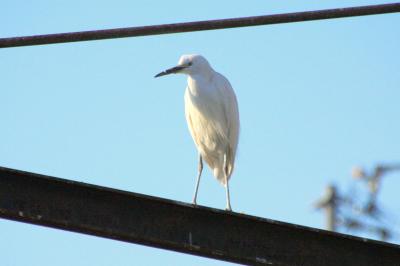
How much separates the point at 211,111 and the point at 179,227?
5.63 m

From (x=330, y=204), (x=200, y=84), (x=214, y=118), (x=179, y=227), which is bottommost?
(x=330, y=204)

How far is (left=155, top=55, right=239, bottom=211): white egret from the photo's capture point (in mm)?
11570

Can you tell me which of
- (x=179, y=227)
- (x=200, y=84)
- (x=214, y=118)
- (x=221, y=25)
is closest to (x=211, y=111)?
(x=214, y=118)

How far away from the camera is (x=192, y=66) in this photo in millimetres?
11641

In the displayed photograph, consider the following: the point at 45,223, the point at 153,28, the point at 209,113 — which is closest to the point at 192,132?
the point at 209,113

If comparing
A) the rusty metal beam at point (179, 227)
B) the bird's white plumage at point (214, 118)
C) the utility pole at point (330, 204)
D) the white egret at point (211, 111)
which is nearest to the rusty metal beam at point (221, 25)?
the rusty metal beam at point (179, 227)

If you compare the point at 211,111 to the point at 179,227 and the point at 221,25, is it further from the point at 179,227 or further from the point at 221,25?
Answer: the point at 179,227

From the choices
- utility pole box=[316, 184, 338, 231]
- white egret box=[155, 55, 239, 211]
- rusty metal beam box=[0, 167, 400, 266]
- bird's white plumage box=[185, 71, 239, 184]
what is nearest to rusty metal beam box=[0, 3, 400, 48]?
rusty metal beam box=[0, 167, 400, 266]

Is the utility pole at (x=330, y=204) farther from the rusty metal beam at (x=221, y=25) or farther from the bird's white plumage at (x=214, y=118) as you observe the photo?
the rusty metal beam at (x=221, y=25)

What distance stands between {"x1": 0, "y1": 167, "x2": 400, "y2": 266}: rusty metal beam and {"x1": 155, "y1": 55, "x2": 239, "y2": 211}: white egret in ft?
17.4

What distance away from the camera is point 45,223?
581 cm

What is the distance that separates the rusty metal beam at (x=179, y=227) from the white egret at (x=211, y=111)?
5313mm

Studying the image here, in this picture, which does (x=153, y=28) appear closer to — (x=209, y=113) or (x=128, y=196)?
(x=128, y=196)

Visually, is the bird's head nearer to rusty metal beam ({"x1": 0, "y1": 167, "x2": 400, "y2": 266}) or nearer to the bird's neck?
the bird's neck
